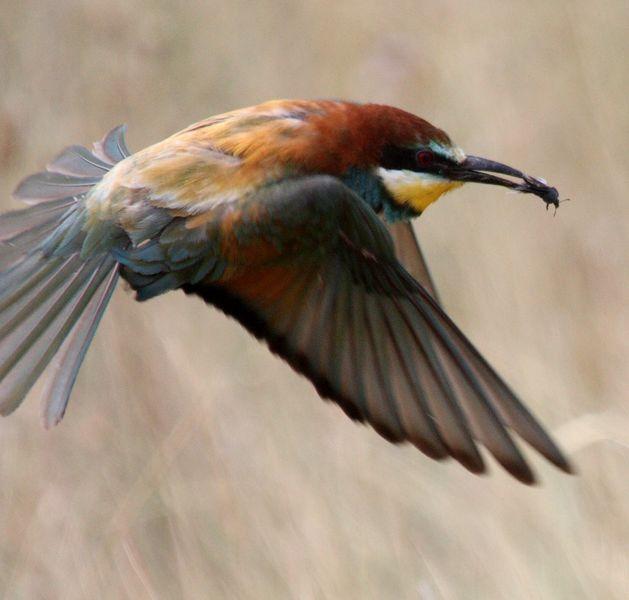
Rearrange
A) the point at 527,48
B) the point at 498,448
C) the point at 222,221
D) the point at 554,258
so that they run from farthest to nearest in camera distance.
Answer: the point at 527,48, the point at 554,258, the point at 222,221, the point at 498,448

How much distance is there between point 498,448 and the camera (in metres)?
2.24

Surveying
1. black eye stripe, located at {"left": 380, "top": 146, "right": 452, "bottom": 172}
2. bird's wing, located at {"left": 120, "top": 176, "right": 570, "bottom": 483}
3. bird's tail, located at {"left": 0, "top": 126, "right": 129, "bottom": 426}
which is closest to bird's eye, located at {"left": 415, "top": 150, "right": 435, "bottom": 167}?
black eye stripe, located at {"left": 380, "top": 146, "right": 452, "bottom": 172}

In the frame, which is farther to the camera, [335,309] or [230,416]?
[230,416]

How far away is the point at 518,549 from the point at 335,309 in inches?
26.8

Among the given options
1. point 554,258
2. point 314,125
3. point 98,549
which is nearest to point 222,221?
point 314,125

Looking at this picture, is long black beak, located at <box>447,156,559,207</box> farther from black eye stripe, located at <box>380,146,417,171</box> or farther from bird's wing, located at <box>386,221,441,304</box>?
bird's wing, located at <box>386,221,441,304</box>

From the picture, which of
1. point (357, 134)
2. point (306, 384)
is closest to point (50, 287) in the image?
point (357, 134)

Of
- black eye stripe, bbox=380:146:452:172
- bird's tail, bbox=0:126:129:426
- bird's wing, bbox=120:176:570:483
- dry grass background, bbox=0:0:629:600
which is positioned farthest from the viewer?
dry grass background, bbox=0:0:629:600

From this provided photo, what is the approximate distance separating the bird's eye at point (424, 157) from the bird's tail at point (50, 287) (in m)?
0.53

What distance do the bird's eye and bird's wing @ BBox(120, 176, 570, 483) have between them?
204 millimetres

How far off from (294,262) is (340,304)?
110 millimetres

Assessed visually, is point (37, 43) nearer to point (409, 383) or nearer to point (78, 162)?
point (78, 162)

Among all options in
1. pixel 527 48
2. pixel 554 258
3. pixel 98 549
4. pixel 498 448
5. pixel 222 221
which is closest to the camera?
pixel 498 448

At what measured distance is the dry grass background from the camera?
283 cm
